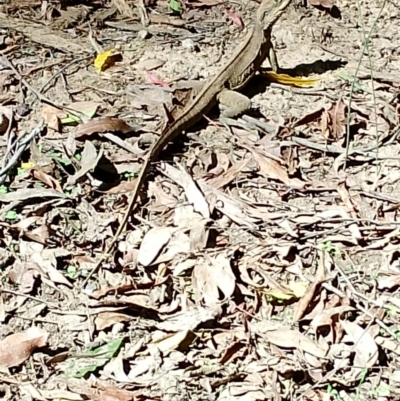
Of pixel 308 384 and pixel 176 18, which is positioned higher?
pixel 176 18

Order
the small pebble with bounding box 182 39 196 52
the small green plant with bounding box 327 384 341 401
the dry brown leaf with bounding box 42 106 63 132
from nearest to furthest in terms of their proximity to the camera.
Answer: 1. the small green plant with bounding box 327 384 341 401
2. the dry brown leaf with bounding box 42 106 63 132
3. the small pebble with bounding box 182 39 196 52

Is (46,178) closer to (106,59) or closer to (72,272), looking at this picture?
(72,272)

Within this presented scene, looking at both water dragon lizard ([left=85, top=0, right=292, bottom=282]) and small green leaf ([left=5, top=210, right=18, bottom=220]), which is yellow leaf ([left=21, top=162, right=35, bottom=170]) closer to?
small green leaf ([left=5, top=210, right=18, bottom=220])

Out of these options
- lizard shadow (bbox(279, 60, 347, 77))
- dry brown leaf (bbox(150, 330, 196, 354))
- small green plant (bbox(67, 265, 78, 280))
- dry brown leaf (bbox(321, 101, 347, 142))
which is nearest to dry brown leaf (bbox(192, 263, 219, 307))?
dry brown leaf (bbox(150, 330, 196, 354))

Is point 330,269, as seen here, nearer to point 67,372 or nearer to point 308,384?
point 308,384

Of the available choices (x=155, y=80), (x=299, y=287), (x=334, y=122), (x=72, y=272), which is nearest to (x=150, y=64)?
(x=155, y=80)

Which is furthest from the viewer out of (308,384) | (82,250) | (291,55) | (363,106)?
(291,55)

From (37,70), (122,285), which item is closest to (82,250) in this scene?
(122,285)
